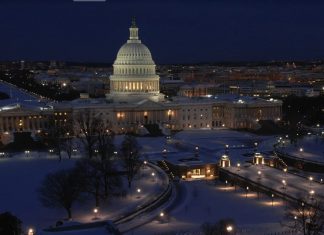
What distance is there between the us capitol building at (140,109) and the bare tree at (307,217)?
37871 millimetres

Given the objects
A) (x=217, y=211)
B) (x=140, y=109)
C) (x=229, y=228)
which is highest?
(x=140, y=109)

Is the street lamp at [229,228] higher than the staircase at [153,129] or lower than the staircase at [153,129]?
higher

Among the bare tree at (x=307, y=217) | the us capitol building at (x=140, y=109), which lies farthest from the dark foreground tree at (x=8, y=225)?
the us capitol building at (x=140, y=109)

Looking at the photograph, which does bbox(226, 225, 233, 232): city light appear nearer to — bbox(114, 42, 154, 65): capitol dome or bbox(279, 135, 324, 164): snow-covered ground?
bbox(279, 135, 324, 164): snow-covered ground

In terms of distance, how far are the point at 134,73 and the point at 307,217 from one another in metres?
52.8

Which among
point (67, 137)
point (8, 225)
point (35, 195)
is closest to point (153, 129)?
point (67, 137)

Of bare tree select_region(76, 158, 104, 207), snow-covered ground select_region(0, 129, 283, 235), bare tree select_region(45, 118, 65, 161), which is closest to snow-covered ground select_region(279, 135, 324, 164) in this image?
snow-covered ground select_region(0, 129, 283, 235)

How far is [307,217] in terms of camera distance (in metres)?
31.0

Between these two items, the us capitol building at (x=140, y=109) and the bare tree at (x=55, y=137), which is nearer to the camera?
the bare tree at (x=55, y=137)

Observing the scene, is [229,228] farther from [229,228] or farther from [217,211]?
[217,211]

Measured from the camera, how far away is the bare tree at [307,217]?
27678mm

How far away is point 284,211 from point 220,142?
27158 mm

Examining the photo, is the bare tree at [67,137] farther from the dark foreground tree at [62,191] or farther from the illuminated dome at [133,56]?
the illuminated dome at [133,56]

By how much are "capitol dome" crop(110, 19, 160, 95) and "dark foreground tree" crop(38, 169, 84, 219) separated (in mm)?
46197
